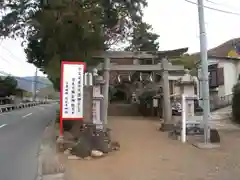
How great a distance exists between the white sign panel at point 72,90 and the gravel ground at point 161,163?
1.91 m

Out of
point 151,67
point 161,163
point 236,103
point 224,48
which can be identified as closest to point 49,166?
point 161,163

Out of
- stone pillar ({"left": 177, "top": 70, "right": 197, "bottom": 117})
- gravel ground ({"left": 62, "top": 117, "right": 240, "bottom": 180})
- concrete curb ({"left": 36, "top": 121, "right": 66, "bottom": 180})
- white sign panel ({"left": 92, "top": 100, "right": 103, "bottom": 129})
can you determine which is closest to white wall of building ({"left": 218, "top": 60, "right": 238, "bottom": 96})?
stone pillar ({"left": 177, "top": 70, "right": 197, "bottom": 117})

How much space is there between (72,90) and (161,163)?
14.0ft

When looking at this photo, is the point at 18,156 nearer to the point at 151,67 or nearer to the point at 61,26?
the point at 61,26

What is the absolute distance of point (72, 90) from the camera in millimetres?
11914

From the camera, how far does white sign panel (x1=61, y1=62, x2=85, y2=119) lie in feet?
38.7

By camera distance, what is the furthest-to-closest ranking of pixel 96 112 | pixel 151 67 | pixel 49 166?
pixel 151 67
pixel 96 112
pixel 49 166

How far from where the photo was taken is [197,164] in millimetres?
9188

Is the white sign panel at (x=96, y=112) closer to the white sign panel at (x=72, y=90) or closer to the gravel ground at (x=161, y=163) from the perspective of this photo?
the gravel ground at (x=161, y=163)

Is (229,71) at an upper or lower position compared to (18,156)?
upper

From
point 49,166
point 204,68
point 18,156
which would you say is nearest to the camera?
point 49,166

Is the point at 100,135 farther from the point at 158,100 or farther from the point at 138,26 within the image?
the point at 158,100

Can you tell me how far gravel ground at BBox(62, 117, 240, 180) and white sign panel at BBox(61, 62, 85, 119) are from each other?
6.26 ft

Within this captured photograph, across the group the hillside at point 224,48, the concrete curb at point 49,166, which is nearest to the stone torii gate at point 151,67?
the concrete curb at point 49,166
